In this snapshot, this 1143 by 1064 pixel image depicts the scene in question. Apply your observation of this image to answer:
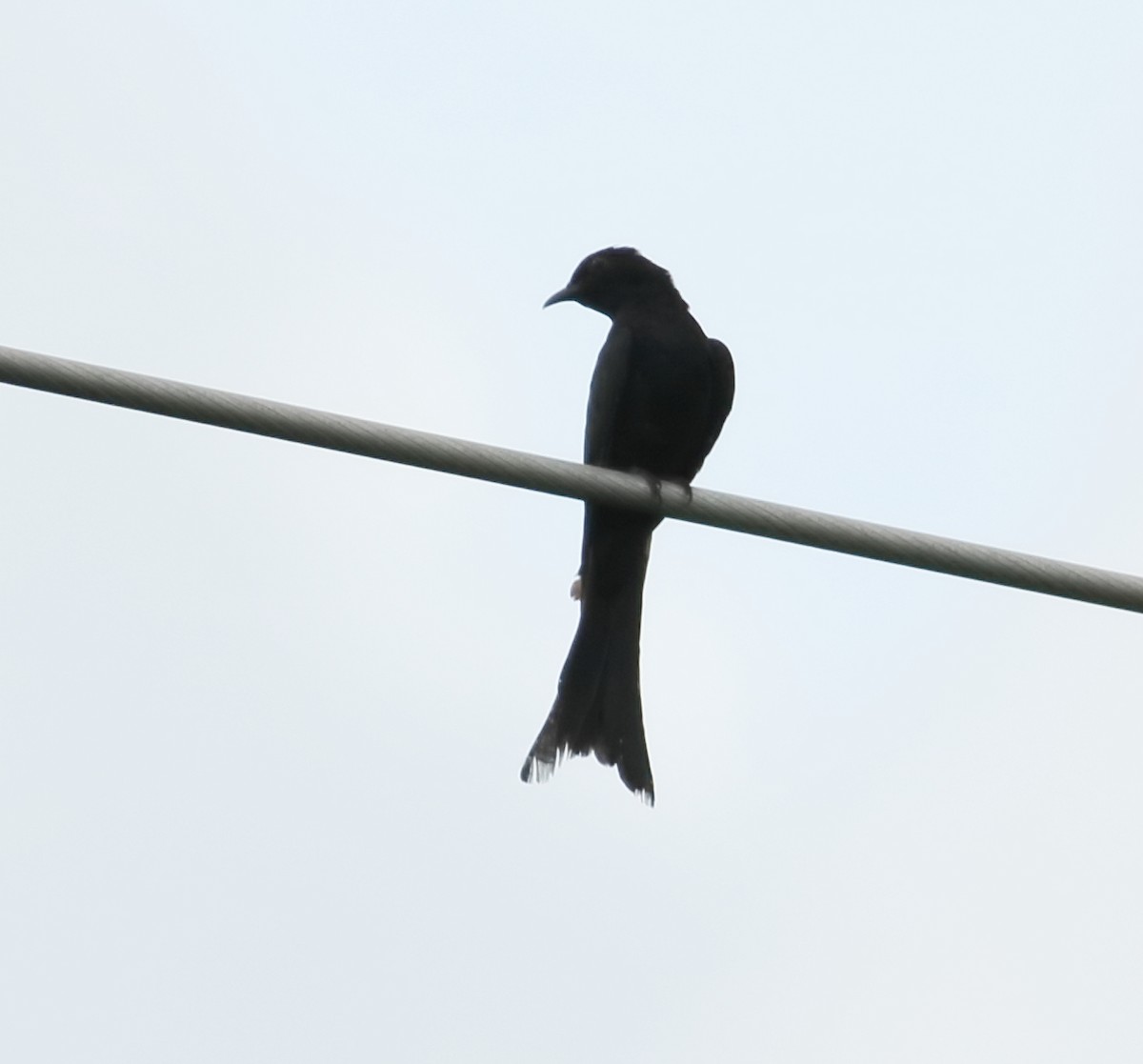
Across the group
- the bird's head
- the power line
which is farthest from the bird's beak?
the power line

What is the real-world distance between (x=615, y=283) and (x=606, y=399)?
2.84 ft

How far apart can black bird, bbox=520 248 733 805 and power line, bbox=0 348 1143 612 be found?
1.83 metres

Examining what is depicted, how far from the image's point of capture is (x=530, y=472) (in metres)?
3.78

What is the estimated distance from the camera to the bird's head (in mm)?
6836

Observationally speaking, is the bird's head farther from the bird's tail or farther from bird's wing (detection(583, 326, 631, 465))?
the bird's tail

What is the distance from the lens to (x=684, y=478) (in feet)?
21.3

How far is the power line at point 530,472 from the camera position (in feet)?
11.8

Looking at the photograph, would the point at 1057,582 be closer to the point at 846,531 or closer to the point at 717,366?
the point at 846,531

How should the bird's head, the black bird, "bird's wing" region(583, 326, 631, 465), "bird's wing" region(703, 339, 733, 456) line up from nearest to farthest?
the black bird → "bird's wing" region(583, 326, 631, 465) → "bird's wing" region(703, 339, 733, 456) → the bird's head

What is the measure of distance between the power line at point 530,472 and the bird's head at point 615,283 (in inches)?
115

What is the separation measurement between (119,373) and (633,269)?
11.6ft

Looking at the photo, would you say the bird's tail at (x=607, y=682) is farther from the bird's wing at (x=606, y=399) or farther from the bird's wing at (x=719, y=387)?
the bird's wing at (x=719, y=387)

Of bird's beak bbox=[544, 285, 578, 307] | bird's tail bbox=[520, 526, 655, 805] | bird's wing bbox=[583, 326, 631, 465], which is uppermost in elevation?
bird's beak bbox=[544, 285, 578, 307]

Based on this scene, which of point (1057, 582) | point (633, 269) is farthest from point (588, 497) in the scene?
point (633, 269)
